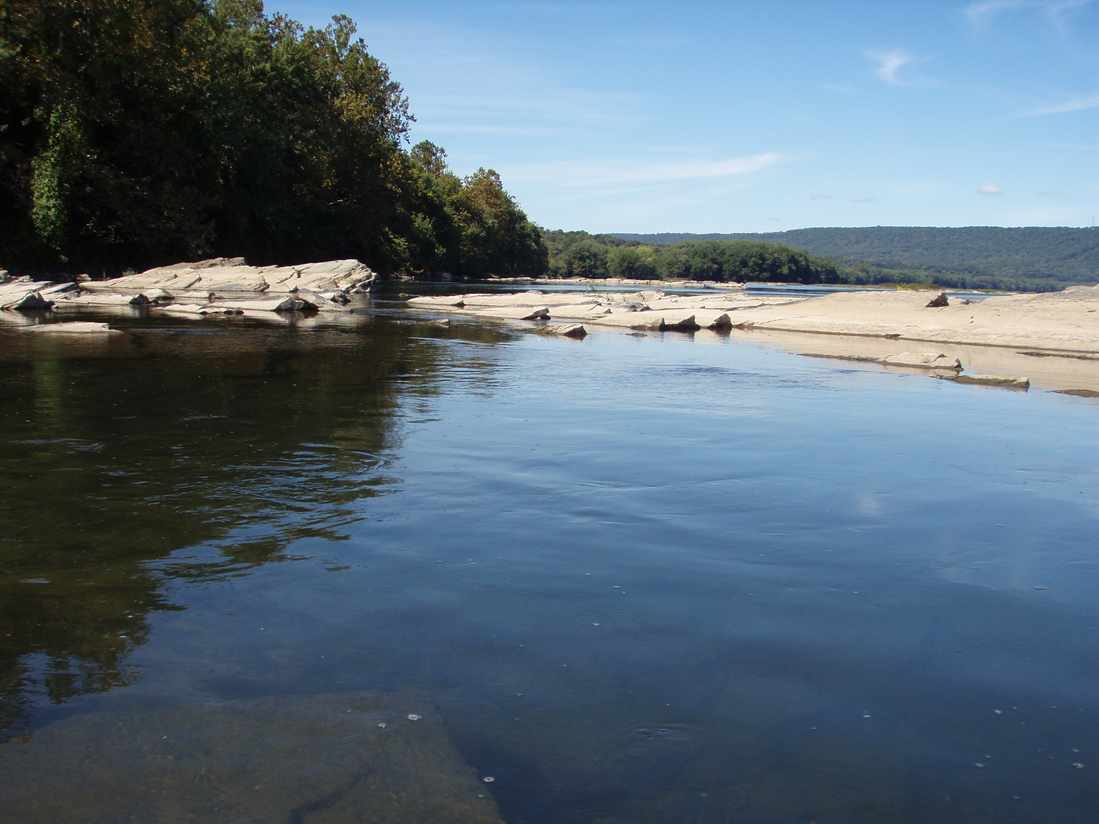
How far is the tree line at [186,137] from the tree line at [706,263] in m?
105

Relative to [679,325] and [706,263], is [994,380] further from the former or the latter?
[706,263]

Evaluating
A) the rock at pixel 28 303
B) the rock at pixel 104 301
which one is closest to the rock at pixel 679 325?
the rock at pixel 104 301

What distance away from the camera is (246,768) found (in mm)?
3543

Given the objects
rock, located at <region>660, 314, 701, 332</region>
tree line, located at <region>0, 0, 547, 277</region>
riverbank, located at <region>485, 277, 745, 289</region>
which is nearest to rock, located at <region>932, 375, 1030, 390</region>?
rock, located at <region>660, 314, 701, 332</region>

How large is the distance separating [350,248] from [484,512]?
66.4 meters

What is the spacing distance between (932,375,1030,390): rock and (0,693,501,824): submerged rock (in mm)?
15351

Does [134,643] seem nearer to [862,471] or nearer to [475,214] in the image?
[862,471]

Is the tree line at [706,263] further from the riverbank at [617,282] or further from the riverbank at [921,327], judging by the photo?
the riverbank at [921,327]

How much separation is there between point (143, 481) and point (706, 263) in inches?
7304

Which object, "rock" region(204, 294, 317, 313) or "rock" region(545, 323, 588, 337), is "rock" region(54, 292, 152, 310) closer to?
"rock" region(204, 294, 317, 313)

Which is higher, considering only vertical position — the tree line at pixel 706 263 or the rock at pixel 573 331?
the tree line at pixel 706 263

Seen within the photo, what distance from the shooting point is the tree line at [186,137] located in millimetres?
41750

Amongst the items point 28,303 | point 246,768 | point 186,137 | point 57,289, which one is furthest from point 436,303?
point 246,768

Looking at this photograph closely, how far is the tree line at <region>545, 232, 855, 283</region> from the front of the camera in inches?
7062
